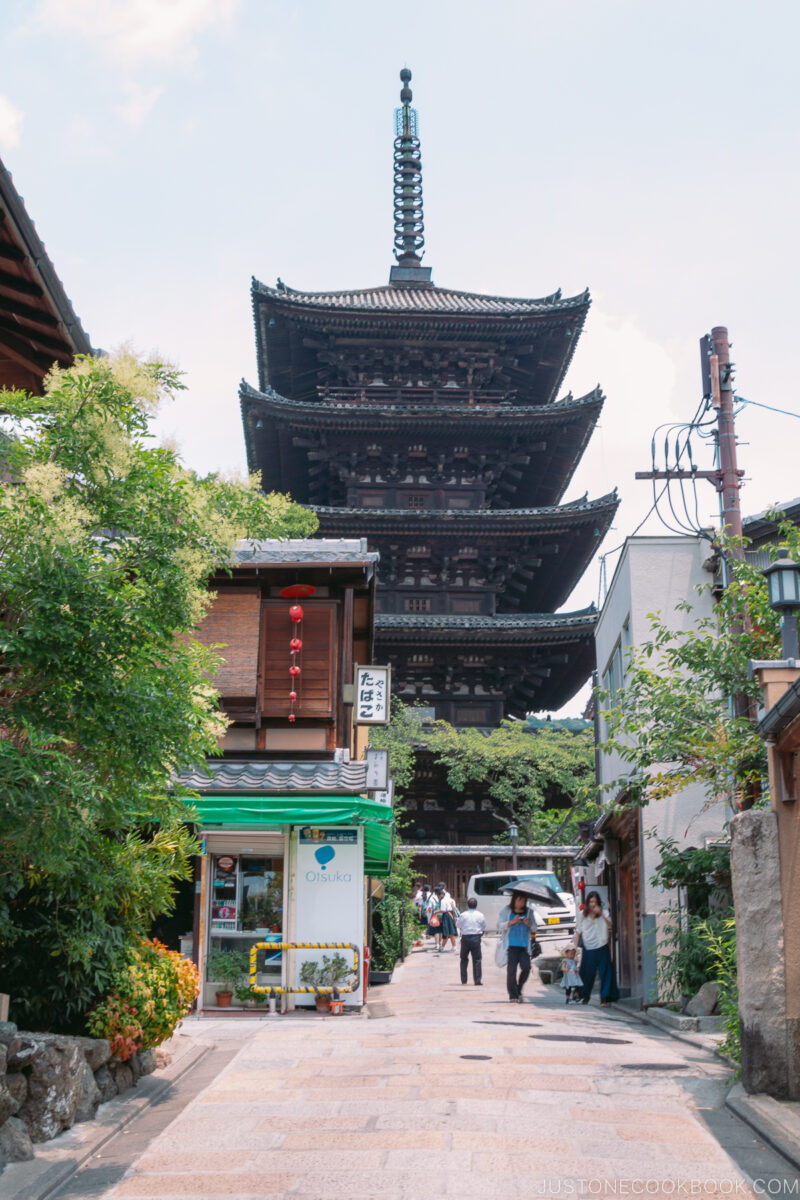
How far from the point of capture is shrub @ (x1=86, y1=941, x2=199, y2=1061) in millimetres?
8727

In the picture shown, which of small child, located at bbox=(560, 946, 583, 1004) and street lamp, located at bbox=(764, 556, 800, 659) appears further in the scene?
small child, located at bbox=(560, 946, 583, 1004)

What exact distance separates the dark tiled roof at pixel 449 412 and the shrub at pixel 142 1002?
25661 mm

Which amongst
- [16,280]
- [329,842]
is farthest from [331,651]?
[16,280]

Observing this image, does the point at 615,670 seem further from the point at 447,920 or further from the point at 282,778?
the point at 447,920

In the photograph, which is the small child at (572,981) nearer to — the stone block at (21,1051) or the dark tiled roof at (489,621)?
the stone block at (21,1051)

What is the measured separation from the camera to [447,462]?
3631cm

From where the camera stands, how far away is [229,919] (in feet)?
51.9

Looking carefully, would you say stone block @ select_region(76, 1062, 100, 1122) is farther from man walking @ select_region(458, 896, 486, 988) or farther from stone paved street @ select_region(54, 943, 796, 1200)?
man walking @ select_region(458, 896, 486, 988)

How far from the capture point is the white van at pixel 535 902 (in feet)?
103

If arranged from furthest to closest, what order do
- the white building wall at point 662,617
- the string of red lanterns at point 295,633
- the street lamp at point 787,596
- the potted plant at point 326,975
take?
the string of red lanterns at point 295,633
the white building wall at point 662,617
the potted plant at point 326,975
the street lamp at point 787,596

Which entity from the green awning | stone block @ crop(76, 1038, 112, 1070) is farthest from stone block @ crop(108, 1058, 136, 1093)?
the green awning

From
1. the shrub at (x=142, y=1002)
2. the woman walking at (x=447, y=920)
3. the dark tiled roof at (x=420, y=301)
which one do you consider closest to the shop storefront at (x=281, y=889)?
the shrub at (x=142, y=1002)

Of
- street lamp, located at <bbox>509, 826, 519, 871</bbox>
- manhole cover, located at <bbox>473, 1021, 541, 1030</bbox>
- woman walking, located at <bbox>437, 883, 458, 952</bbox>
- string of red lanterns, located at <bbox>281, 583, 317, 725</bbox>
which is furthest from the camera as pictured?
street lamp, located at <bbox>509, 826, 519, 871</bbox>

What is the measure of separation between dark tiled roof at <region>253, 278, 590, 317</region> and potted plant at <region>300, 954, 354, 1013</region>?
2345 centimetres
